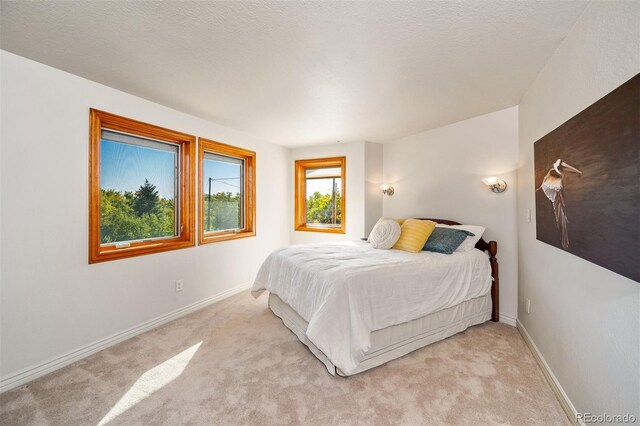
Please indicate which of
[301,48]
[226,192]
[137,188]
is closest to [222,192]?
[226,192]

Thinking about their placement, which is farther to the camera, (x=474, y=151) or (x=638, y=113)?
(x=474, y=151)

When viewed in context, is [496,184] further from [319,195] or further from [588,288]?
[319,195]

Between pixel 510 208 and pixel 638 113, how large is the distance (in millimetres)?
2134

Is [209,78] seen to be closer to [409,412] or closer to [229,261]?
[229,261]

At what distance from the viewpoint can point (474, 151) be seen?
3.19 metres

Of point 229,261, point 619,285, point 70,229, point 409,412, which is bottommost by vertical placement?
point 409,412

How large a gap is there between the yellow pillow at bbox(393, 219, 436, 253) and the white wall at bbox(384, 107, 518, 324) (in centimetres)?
63

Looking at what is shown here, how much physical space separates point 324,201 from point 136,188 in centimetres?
286

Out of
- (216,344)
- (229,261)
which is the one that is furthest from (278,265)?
(229,261)

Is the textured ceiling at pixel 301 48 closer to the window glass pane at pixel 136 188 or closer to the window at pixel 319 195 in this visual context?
the window glass pane at pixel 136 188

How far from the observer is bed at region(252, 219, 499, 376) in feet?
6.26

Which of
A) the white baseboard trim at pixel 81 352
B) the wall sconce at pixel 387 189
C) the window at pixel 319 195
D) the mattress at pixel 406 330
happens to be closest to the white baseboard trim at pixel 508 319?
the mattress at pixel 406 330

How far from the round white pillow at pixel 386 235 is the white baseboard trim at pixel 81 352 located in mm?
2298

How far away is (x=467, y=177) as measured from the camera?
3.26 meters
